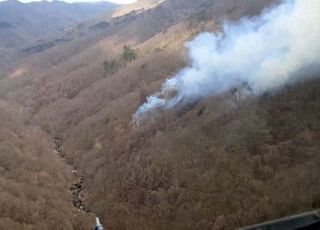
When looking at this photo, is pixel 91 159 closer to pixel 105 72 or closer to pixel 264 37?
pixel 264 37

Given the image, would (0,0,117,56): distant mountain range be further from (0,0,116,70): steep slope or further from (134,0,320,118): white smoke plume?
(134,0,320,118): white smoke plume

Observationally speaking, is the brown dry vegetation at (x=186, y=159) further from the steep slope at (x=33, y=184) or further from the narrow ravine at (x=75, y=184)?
the narrow ravine at (x=75, y=184)

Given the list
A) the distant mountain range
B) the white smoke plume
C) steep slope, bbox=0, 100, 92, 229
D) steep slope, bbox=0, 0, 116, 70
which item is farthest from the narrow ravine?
the distant mountain range

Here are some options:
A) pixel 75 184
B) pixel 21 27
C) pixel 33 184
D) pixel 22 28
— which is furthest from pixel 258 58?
pixel 21 27

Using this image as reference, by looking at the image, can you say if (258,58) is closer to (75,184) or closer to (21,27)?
(75,184)

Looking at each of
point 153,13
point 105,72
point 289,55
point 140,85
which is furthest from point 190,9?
point 289,55

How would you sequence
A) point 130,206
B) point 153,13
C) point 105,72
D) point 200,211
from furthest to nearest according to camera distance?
point 153,13
point 105,72
point 130,206
point 200,211
